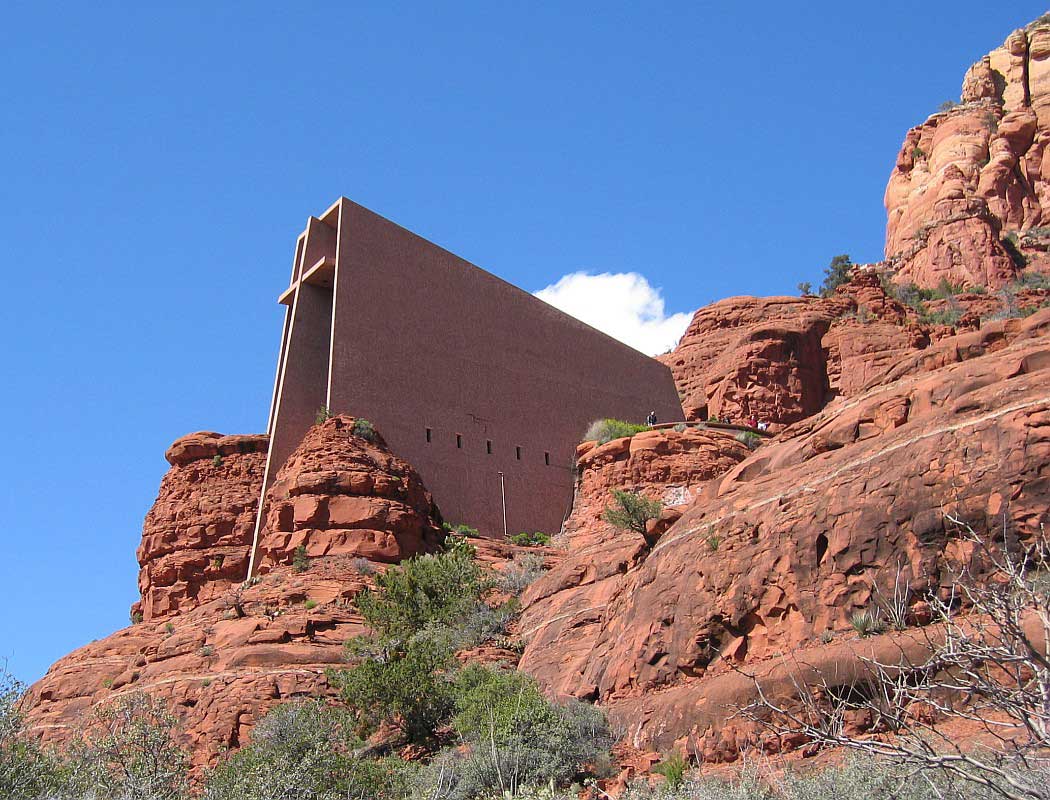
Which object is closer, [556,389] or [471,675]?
[471,675]

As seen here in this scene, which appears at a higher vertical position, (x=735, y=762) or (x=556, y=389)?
(x=556, y=389)

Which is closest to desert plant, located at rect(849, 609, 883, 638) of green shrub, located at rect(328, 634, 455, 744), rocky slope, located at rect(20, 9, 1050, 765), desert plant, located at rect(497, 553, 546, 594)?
rocky slope, located at rect(20, 9, 1050, 765)

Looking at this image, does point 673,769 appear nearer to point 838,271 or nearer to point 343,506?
point 343,506

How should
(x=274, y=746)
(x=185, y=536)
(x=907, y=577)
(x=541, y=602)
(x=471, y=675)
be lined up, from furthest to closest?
(x=185, y=536), (x=541, y=602), (x=471, y=675), (x=274, y=746), (x=907, y=577)

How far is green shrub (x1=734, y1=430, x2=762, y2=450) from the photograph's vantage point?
93.0ft

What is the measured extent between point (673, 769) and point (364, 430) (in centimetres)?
1552

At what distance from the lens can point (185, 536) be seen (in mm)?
26797

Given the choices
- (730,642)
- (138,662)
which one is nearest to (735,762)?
(730,642)

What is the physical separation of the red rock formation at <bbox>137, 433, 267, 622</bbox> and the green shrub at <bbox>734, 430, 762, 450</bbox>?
1229 cm

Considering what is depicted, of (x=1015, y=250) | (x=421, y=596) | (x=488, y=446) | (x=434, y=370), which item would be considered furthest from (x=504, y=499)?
(x=1015, y=250)

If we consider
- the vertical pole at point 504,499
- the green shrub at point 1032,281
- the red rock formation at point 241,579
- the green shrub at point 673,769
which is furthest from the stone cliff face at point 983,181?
the green shrub at point 673,769

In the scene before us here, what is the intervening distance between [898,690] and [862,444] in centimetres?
844

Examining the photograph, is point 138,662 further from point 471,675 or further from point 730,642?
point 730,642

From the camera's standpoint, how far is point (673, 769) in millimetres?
11219
